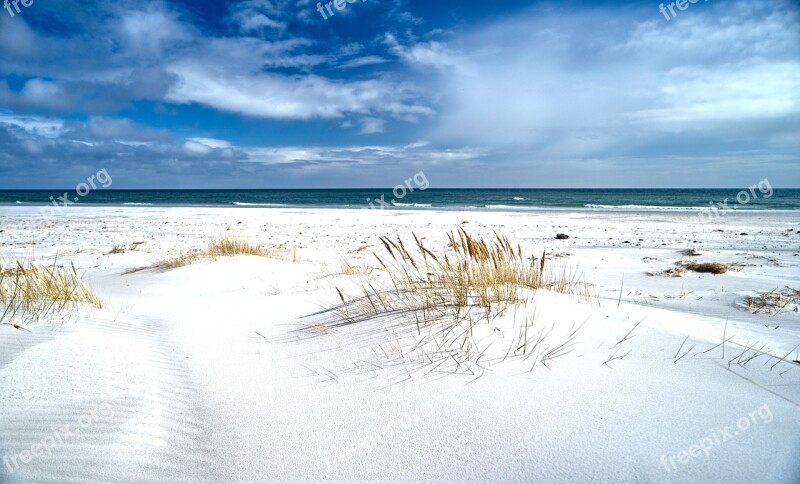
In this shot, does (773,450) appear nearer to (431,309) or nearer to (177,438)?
(431,309)

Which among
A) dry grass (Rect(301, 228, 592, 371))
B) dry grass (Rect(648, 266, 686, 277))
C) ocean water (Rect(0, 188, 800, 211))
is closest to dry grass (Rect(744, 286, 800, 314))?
dry grass (Rect(648, 266, 686, 277))

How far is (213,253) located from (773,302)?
24.3 ft

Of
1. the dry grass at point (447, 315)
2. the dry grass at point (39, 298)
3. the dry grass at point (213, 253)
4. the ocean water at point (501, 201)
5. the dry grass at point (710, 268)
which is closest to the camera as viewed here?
the dry grass at point (447, 315)

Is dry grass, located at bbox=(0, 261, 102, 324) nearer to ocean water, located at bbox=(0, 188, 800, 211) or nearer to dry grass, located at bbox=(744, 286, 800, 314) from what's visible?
dry grass, located at bbox=(744, 286, 800, 314)

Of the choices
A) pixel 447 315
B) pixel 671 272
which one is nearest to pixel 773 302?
pixel 671 272

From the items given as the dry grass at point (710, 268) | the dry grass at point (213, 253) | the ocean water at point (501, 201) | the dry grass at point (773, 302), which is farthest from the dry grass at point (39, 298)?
the ocean water at point (501, 201)

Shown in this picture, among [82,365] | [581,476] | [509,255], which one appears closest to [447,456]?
[581,476]

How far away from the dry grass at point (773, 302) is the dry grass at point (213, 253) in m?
6.78

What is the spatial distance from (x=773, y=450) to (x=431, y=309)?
190 cm

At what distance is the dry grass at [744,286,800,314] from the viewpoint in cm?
371

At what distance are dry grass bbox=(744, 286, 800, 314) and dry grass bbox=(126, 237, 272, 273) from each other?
678 centimetres

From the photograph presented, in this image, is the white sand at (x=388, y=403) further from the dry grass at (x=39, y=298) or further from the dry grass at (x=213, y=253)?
the dry grass at (x=213, y=253)

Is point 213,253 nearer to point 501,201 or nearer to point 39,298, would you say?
point 39,298

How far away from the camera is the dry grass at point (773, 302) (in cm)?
371
